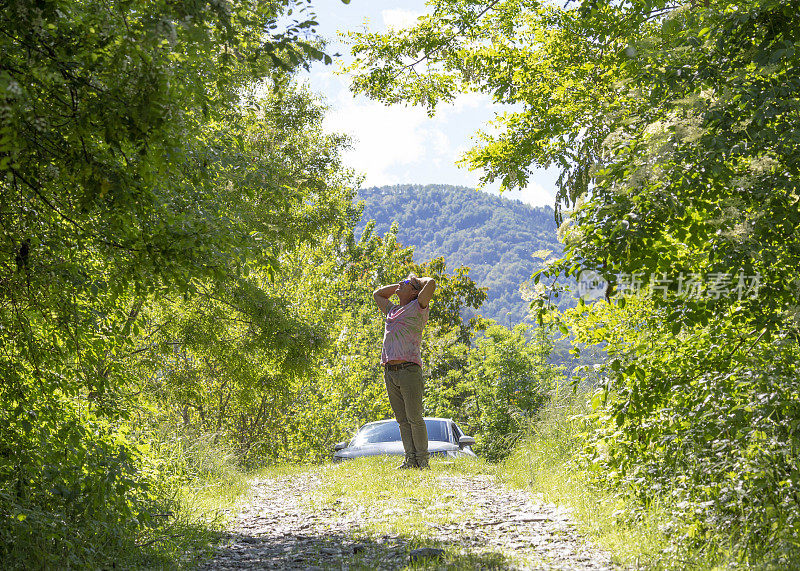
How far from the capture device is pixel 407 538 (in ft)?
18.2

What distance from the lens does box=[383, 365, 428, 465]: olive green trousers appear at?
915cm

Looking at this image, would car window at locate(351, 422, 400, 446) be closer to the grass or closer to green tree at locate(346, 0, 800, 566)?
the grass

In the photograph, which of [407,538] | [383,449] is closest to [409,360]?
[383,449]

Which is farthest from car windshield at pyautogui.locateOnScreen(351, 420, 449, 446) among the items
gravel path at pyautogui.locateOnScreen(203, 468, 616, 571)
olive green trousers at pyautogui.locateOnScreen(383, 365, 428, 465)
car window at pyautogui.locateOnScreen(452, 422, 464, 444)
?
gravel path at pyautogui.locateOnScreen(203, 468, 616, 571)

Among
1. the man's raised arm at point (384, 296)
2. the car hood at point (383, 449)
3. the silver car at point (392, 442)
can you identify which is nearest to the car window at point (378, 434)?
the silver car at point (392, 442)

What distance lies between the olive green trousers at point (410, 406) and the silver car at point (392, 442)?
1476mm

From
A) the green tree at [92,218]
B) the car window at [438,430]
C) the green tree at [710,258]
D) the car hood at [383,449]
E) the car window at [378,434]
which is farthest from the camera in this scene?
the car window at [378,434]

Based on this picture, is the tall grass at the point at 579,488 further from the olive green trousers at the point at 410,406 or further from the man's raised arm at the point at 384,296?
the man's raised arm at the point at 384,296

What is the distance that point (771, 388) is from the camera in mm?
4273

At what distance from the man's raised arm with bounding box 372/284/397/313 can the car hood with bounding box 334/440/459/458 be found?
8.74ft

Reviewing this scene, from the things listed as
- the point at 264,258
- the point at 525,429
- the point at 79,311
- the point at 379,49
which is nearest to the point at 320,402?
the point at 525,429

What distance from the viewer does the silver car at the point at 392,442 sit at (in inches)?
438

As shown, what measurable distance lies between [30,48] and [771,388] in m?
4.53

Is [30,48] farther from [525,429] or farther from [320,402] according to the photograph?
[320,402]
